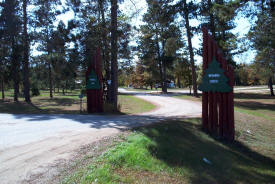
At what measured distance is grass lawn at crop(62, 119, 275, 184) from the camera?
4.38 metres

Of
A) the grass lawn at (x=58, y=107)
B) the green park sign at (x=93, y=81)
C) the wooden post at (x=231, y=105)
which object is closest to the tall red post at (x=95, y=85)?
the green park sign at (x=93, y=81)

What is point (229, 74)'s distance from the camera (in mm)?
7883

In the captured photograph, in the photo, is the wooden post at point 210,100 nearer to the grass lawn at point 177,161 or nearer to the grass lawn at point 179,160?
the grass lawn at point 179,160

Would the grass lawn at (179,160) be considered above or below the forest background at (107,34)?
below

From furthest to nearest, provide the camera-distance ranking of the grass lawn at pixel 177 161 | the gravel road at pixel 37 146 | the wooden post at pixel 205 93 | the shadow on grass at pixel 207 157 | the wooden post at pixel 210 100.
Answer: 1. the wooden post at pixel 205 93
2. the wooden post at pixel 210 100
3. the shadow on grass at pixel 207 157
4. the grass lawn at pixel 177 161
5. the gravel road at pixel 37 146

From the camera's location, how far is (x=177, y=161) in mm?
5520

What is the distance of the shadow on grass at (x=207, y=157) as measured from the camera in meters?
5.21

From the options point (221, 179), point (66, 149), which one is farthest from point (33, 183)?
point (221, 179)

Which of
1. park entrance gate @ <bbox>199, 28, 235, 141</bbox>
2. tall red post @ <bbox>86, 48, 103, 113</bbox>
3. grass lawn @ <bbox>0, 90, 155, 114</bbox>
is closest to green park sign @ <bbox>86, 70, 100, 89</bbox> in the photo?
tall red post @ <bbox>86, 48, 103, 113</bbox>

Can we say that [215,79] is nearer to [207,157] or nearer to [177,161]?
[207,157]

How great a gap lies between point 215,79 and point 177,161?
390 cm

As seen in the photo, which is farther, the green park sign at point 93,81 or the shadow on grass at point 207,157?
the green park sign at point 93,81

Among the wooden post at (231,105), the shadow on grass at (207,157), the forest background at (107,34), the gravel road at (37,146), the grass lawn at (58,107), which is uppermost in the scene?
the forest background at (107,34)

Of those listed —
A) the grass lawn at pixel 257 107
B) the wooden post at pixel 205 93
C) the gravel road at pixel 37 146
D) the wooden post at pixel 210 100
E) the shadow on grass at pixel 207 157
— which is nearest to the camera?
the gravel road at pixel 37 146
